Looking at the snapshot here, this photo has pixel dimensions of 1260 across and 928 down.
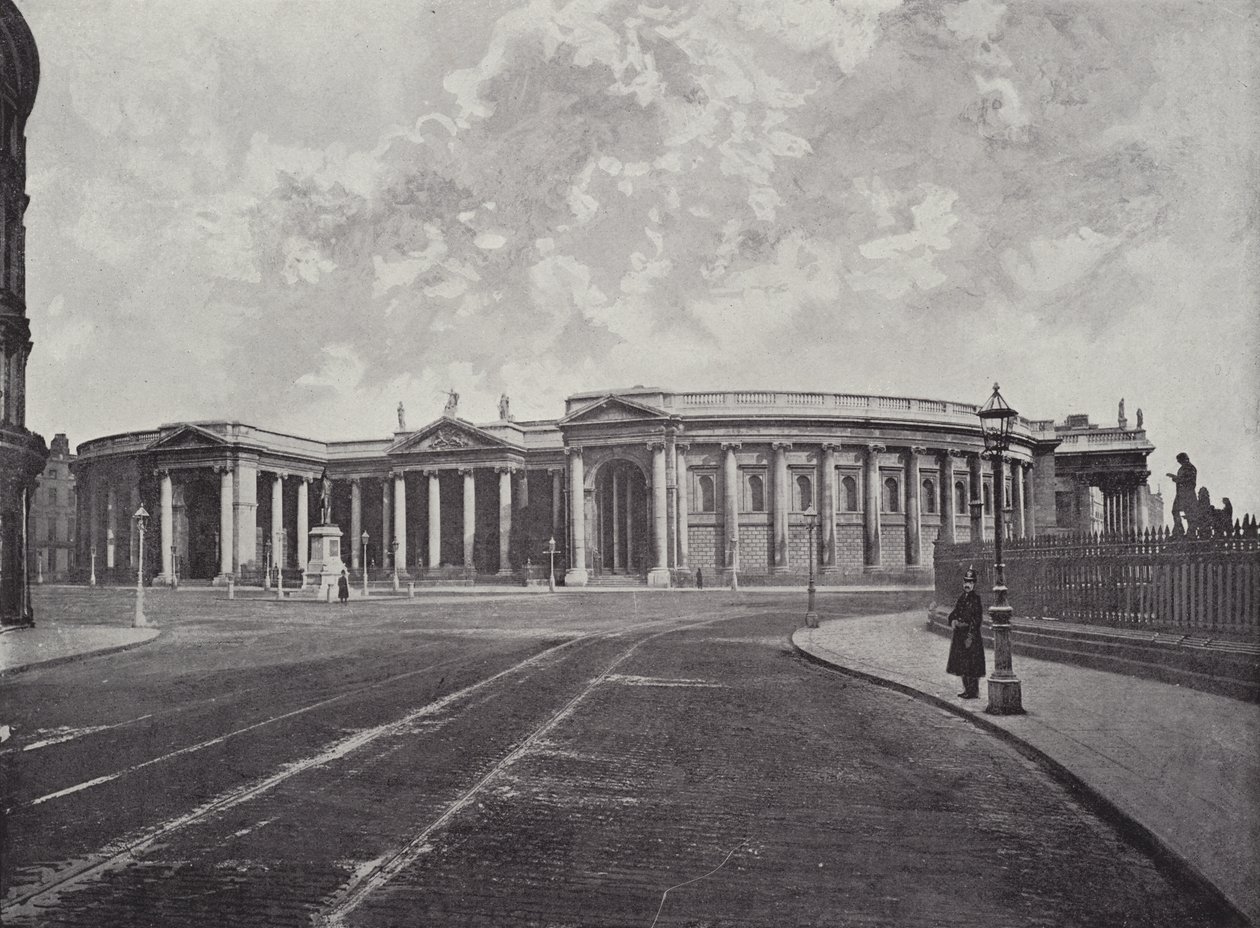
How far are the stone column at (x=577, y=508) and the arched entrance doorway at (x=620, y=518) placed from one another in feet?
3.70

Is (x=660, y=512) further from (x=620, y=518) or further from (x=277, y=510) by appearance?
(x=277, y=510)

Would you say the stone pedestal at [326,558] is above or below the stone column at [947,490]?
below

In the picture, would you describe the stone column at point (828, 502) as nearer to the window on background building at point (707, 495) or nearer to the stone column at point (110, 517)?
the window on background building at point (707, 495)

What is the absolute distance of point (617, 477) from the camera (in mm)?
53969

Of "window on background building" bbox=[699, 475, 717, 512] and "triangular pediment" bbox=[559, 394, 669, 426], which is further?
"window on background building" bbox=[699, 475, 717, 512]

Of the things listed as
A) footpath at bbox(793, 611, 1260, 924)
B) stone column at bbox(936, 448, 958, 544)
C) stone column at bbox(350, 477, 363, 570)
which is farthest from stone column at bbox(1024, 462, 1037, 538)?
footpath at bbox(793, 611, 1260, 924)

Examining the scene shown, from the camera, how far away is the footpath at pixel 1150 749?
5.41m

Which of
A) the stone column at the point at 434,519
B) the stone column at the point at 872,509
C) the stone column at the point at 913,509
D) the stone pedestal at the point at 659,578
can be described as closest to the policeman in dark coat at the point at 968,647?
the stone pedestal at the point at 659,578

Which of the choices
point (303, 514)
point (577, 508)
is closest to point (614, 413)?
point (577, 508)

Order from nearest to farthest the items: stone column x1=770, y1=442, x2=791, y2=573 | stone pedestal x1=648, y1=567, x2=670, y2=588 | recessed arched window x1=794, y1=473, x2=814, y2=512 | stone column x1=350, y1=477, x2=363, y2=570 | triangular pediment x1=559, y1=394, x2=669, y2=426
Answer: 1. stone pedestal x1=648, y1=567, x2=670, y2=588
2. triangular pediment x1=559, y1=394, x2=669, y2=426
3. stone column x1=770, y1=442, x2=791, y2=573
4. recessed arched window x1=794, y1=473, x2=814, y2=512
5. stone column x1=350, y1=477, x2=363, y2=570

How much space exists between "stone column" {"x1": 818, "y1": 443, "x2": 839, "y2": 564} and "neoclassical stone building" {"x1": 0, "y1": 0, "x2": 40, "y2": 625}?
133 ft

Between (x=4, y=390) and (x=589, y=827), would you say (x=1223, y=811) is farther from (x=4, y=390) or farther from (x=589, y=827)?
(x=4, y=390)

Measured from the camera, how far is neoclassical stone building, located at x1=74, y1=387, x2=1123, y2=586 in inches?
2003

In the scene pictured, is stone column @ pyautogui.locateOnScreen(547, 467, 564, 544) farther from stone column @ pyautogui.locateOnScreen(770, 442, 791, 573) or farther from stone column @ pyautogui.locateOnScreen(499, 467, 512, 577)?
stone column @ pyautogui.locateOnScreen(770, 442, 791, 573)
